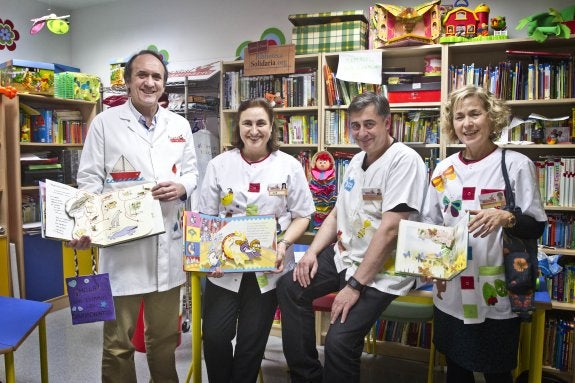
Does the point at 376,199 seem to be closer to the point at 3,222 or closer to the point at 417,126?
the point at 417,126

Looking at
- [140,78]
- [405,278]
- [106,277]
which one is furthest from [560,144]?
[106,277]

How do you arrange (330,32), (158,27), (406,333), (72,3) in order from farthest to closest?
(72,3)
(158,27)
(330,32)
(406,333)

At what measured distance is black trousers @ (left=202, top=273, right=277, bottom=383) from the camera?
6.68ft

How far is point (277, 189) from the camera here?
211 centimetres

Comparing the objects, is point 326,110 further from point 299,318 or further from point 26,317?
point 26,317

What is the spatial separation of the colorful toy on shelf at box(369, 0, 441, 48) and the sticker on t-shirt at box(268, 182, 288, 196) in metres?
1.76

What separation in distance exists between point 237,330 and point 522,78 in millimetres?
2443

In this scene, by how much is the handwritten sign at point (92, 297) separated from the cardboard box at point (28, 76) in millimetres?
2651

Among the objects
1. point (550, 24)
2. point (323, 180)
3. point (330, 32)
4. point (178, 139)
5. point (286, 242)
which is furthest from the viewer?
point (330, 32)

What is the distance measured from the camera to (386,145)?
196 centimetres

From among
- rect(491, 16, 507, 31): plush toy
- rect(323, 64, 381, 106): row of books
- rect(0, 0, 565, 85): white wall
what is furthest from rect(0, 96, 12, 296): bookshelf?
rect(491, 16, 507, 31): plush toy

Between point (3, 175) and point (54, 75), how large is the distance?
1.02m

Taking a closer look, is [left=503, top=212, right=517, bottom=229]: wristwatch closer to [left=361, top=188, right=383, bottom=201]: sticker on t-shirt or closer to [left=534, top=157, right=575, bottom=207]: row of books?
[left=361, top=188, right=383, bottom=201]: sticker on t-shirt

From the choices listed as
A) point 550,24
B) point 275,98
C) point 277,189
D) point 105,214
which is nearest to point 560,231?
point 550,24
